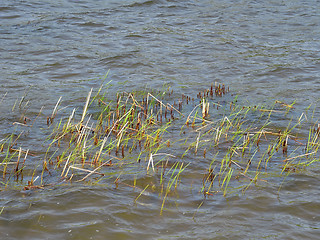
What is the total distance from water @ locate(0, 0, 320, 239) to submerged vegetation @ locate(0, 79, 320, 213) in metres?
0.15

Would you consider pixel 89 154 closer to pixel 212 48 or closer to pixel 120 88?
pixel 120 88

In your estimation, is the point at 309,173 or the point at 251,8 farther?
the point at 251,8

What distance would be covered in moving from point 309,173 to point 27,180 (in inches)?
125

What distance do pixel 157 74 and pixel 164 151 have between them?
338 cm

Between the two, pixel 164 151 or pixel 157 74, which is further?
pixel 157 74

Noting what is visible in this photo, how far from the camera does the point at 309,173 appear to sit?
18.1 feet

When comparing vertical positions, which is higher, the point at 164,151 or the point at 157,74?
the point at 157,74

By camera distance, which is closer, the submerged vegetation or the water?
the water

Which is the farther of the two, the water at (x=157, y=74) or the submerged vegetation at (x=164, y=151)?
the submerged vegetation at (x=164, y=151)

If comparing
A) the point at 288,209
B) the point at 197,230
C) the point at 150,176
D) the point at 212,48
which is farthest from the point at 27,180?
the point at 212,48

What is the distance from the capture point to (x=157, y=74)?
30.0 feet

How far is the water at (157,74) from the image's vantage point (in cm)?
445

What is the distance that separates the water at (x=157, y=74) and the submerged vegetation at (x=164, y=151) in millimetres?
150

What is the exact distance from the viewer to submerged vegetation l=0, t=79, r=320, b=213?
5172mm
